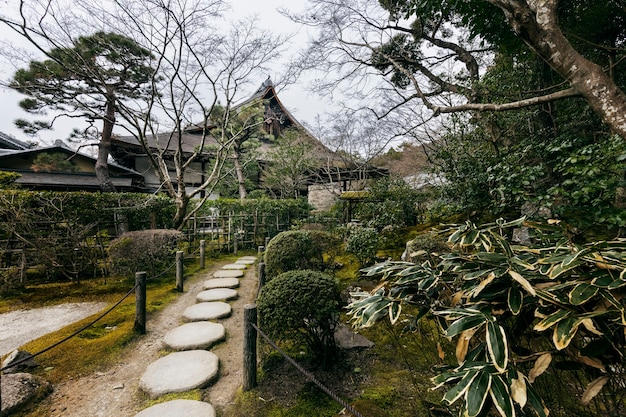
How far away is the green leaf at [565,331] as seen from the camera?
36.0 inches

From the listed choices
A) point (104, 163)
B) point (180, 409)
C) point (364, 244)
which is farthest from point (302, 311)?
A: point (104, 163)

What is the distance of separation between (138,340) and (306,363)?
2.46 meters

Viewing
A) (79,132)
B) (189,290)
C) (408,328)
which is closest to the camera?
(408,328)

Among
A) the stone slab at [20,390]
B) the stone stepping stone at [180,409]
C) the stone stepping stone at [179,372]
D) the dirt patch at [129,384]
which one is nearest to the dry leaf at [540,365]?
the stone stepping stone at [180,409]

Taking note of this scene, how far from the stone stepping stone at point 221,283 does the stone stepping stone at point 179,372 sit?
8.21ft

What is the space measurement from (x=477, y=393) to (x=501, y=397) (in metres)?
0.07

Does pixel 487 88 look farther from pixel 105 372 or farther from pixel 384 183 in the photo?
pixel 105 372

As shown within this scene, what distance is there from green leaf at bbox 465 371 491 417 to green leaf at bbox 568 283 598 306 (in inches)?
16.7

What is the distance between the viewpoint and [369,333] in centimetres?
355

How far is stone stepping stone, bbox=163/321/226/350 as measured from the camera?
3352 mm

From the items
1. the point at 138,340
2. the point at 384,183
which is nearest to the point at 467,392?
the point at 138,340

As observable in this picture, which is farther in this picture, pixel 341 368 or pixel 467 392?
pixel 341 368

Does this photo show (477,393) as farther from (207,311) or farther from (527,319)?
(207,311)

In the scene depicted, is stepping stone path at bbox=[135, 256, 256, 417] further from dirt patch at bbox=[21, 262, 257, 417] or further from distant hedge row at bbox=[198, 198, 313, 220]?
distant hedge row at bbox=[198, 198, 313, 220]
